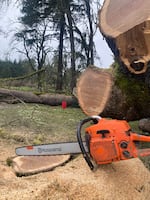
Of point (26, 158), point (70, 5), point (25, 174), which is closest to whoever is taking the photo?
point (25, 174)

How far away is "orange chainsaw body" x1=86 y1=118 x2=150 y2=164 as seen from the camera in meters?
2.18

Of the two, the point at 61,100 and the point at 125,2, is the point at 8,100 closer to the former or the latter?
the point at 61,100

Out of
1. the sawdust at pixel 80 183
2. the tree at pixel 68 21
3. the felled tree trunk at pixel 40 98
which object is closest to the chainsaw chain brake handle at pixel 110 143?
the sawdust at pixel 80 183

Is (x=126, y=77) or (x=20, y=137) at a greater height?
(x=126, y=77)

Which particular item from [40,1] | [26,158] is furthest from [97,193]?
[40,1]

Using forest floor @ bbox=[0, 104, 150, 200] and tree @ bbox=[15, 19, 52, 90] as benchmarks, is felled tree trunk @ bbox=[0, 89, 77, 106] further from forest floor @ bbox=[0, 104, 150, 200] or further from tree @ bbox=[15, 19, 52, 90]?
tree @ bbox=[15, 19, 52, 90]

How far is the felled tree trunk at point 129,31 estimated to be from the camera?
3.10 metres

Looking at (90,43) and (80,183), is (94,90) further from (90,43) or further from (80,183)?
(90,43)

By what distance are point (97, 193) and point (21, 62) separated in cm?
1416

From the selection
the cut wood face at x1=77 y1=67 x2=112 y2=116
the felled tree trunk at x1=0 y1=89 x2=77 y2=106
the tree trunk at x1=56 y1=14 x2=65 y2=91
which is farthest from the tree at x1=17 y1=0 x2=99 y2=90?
the cut wood face at x1=77 y1=67 x2=112 y2=116

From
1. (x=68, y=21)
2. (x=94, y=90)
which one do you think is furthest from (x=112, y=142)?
(x=68, y=21)

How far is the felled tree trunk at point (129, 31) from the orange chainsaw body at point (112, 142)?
1.10m

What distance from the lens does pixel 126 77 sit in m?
3.72

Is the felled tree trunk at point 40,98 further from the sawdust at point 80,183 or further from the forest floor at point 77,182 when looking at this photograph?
the sawdust at point 80,183
